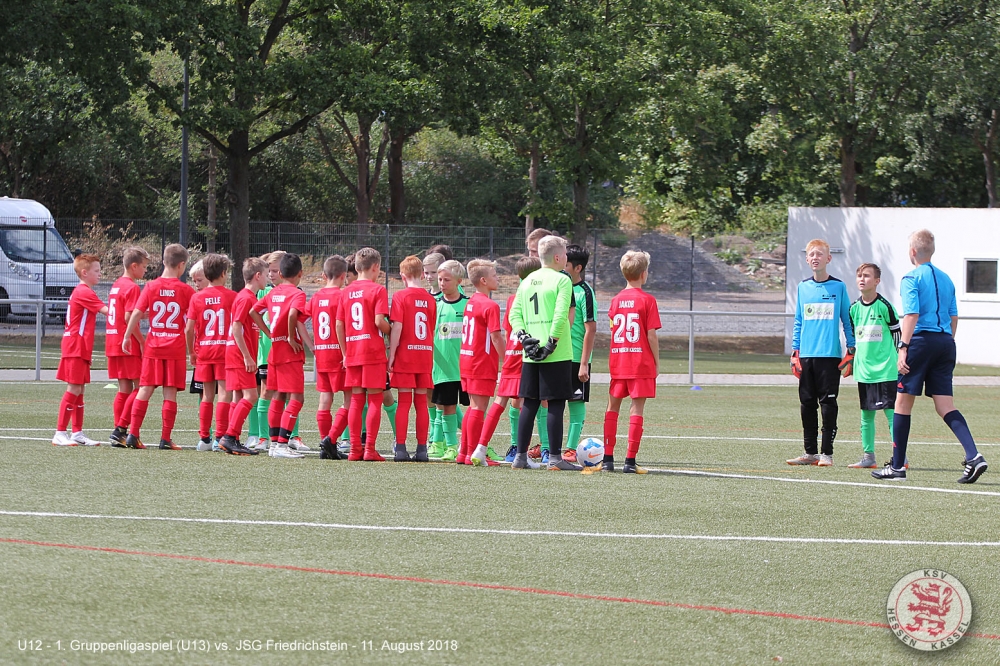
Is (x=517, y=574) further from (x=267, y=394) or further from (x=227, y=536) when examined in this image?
(x=267, y=394)

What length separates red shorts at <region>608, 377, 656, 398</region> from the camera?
9453 millimetres

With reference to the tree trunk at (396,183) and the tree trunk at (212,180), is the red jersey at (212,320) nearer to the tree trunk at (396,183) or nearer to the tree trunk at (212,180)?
the tree trunk at (212,180)

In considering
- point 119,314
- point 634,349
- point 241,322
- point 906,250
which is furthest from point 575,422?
point 906,250

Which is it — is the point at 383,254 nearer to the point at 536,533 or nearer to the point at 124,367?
the point at 124,367

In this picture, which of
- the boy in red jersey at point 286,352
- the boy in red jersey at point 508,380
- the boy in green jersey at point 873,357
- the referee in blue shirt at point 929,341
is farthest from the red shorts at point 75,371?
the referee in blue shirt at point 929,341

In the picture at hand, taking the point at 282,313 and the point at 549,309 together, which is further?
the point at 282,313

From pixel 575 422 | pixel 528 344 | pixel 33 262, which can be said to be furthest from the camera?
pixel 33 262

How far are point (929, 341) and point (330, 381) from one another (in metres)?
4.97

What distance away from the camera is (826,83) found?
114 feet

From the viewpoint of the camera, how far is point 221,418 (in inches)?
430

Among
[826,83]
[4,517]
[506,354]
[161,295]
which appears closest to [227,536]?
[4,517]

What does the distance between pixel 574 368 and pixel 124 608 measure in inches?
226

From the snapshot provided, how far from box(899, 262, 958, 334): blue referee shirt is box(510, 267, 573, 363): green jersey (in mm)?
2540

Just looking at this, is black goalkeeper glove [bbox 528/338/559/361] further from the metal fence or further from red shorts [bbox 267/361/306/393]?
the metal fence
